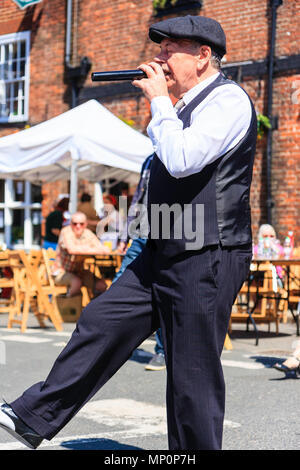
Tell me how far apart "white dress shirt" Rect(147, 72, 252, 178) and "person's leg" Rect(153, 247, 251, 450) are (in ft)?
1.14

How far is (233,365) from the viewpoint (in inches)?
292

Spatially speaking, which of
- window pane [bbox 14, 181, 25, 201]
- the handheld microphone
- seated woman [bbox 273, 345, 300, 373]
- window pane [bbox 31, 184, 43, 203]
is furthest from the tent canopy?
the handheld microphone

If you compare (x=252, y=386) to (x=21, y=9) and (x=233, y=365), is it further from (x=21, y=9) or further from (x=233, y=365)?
(x=21, y=9)

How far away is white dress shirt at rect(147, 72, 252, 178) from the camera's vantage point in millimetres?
2945

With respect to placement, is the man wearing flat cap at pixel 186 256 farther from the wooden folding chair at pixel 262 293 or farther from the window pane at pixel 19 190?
the window pane at pixel 19 190

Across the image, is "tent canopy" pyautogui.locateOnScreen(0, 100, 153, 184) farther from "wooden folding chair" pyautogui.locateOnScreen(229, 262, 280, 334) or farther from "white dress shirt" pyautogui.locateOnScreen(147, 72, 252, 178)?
"white dress shirt" pyautogui.locateOnScreen(147, 72, 252, 178)

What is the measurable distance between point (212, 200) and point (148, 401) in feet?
9.57

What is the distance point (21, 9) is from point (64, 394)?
16.4 metres

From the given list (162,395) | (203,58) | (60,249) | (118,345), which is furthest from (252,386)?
(60,249)

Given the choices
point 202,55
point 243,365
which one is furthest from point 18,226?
point 202,55

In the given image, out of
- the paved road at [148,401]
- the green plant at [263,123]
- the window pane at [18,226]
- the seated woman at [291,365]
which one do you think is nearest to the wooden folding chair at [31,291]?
the paved road at [148,401]

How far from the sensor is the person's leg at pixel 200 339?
3062 mm

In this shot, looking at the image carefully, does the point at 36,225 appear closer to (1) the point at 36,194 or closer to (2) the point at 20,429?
(1) the point at 36,194

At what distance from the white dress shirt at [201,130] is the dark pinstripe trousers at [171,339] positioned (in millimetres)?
342
